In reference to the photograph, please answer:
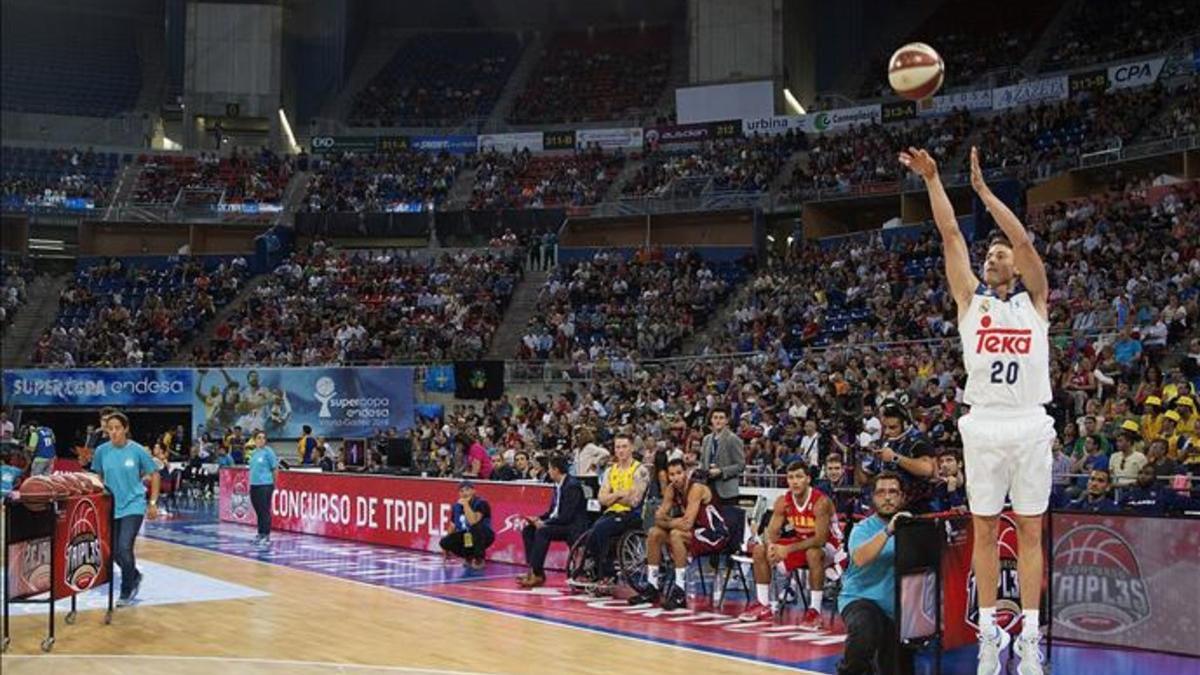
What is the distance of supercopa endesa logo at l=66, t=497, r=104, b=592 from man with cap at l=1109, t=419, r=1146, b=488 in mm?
9474

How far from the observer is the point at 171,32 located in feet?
147

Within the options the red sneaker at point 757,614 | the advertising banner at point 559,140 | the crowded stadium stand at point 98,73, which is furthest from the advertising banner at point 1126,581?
the advertising banner at point 559,140

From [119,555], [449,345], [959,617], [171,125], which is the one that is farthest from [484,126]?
[959,617]

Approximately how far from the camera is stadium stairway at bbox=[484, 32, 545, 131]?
45188mm

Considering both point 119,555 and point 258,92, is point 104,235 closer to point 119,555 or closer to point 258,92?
point 258,92

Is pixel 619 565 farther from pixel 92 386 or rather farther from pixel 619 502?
pixel 92 386

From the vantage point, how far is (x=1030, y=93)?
3312 cm

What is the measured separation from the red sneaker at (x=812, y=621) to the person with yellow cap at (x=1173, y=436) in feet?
14.5

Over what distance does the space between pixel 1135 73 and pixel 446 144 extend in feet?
72.8

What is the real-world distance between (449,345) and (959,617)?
24.7 meters

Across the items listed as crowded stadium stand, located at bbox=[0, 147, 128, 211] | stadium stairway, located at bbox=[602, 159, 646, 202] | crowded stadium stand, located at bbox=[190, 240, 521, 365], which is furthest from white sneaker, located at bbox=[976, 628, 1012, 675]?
stadium stairway, located at bbox=[602, 159, 646, 202]

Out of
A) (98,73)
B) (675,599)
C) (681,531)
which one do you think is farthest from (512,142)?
(675,599)

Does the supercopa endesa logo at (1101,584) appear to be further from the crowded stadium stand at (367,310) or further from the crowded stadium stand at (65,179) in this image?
the crowded stadium stand at (65,179)

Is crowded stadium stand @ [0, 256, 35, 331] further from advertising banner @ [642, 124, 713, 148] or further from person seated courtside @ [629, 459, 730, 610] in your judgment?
person seated courtside @ [629, 459, 730, 610]
